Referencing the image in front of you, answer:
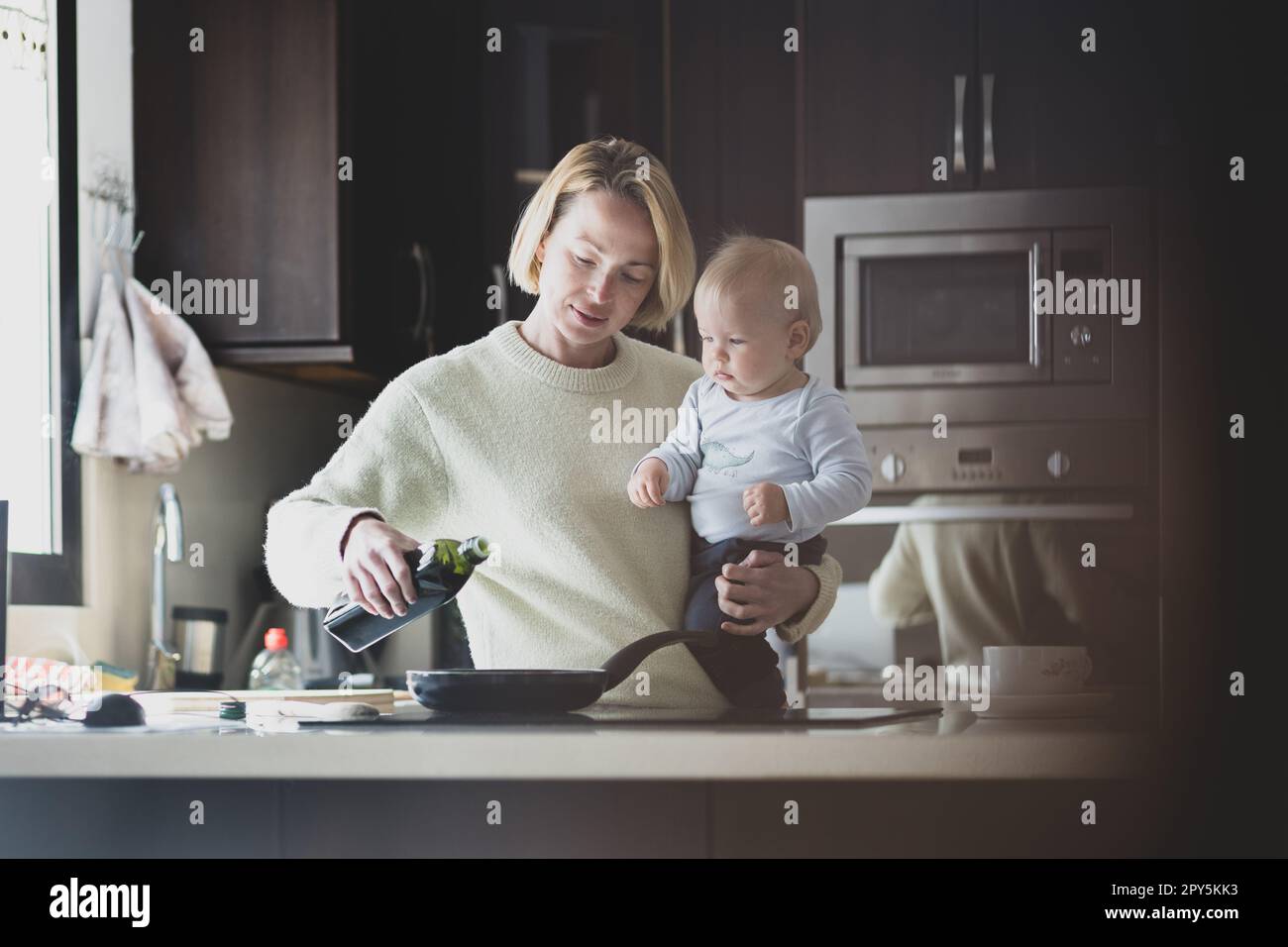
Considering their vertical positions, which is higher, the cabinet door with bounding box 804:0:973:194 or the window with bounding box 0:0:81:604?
the cabinet door with bounding box 804:0:973:194

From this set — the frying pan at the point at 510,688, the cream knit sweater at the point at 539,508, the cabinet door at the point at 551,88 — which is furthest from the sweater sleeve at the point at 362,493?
the cabinet door at the point at 551,88

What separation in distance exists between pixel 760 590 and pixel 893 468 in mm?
739

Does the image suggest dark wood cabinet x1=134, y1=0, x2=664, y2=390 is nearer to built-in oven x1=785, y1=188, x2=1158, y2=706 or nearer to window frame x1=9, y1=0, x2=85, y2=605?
window frame x1=9, y1=0, x2=85, y2=605

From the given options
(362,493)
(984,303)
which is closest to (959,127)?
(984,303)

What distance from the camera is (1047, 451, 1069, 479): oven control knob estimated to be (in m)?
1.74

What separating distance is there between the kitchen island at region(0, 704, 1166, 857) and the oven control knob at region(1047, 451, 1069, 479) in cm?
93

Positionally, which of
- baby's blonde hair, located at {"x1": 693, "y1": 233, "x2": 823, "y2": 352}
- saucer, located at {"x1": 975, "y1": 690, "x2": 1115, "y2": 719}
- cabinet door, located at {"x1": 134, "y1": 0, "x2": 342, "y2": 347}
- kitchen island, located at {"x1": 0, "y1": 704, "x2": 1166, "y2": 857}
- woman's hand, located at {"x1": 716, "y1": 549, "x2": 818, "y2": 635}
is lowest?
kitchen island, located at {"x1": 0, "y1": 704, "x2": 1166, "y2": 857}

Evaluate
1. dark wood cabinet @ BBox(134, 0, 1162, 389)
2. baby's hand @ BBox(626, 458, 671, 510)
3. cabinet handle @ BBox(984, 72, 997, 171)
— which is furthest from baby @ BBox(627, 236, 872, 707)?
cabinet handle @ BBox(984, 72, 997, 171)

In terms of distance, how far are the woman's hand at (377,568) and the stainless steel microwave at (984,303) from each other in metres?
0.92

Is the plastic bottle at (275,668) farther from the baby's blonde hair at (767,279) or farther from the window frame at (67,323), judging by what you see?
the baby's blonde hair at (767,279)

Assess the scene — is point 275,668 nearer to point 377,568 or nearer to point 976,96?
point 377,568

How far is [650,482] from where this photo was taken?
42.6 inches

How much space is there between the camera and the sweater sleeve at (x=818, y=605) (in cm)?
111
